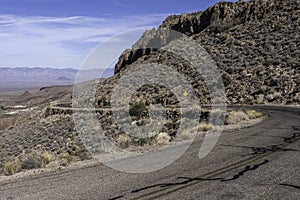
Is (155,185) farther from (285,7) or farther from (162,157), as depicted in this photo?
(285,7)


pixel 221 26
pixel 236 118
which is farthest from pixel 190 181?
pixel 221 26

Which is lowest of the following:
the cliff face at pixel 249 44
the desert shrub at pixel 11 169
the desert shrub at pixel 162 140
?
the desert shrub at pixel 11 169

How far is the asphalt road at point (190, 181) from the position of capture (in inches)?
280

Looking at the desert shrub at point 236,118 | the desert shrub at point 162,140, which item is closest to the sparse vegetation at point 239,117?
the desert shrub at point 236,118

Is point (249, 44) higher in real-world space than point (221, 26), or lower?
lower

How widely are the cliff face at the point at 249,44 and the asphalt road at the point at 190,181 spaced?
1013 inches

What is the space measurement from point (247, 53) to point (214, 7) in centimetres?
2906

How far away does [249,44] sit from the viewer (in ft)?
179

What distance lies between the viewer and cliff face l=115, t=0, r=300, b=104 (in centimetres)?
3894

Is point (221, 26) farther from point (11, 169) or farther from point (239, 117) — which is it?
point (11, 169)

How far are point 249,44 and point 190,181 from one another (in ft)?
163

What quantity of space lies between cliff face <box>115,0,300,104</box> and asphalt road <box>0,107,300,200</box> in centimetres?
2572

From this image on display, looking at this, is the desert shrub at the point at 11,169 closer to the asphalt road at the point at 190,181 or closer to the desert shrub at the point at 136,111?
the asphalt road at the point at 190,181

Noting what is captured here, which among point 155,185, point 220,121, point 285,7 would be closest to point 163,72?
point 285,7
